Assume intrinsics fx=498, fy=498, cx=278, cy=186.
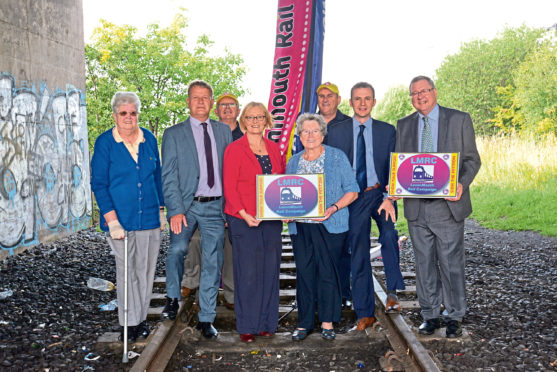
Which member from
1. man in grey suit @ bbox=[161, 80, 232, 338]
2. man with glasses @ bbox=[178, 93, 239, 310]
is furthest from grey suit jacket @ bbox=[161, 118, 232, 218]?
man with glasses @ bbox=[178, 93, 239, 310]

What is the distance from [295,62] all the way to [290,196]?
5247 millimetres

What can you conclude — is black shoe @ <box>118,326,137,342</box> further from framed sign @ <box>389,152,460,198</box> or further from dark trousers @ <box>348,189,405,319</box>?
framed sign @ <box>389,152,460,198</box>

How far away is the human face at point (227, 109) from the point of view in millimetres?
6172

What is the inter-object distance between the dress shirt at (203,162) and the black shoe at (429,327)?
2261 mm

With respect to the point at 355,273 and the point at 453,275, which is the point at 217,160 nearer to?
the point at 355,273

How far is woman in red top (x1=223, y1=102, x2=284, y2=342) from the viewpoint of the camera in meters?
4.36

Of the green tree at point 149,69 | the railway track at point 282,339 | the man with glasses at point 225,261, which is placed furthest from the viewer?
the green tree at point 149,69

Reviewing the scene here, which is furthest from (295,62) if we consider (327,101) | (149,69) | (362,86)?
(149,69)

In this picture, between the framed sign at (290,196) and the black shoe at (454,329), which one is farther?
the black shoe at (454,329)

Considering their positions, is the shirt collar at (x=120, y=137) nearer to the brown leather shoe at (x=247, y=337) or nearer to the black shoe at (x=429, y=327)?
the brown leather shoe at (x=247, y=337)

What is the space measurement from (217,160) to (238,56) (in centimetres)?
2529

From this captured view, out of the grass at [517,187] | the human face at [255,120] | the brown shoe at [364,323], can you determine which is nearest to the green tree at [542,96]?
the grass at [517,187]

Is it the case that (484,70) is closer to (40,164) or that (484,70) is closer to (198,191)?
(40,164)

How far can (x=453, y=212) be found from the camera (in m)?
4.44
